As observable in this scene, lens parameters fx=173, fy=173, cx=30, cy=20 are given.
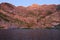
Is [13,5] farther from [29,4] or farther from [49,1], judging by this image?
[49,1]

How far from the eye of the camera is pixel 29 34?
5.21m

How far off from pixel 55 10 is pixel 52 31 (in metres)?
0.68

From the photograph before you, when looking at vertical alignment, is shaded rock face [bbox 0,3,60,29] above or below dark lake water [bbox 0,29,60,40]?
above

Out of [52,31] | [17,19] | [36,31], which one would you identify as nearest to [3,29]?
[17,19]

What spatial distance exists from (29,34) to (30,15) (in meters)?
0.60

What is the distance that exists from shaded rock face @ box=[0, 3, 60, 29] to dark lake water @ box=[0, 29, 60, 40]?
0.15 m

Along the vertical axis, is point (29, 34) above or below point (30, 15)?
below

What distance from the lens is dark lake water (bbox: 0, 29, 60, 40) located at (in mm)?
5082

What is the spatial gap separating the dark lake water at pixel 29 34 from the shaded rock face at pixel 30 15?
154 mm

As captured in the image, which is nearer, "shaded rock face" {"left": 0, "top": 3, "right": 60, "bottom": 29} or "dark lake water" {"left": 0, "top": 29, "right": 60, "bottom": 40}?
"dark lake water" {"left": 0, "top": 29, "right": 60, "bottom": 40}

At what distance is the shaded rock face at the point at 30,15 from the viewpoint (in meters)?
5.28

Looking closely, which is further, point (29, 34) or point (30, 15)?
point (30, 15)

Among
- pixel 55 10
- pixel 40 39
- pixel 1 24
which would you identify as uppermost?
pixel 55 10

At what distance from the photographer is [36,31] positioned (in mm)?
5262
